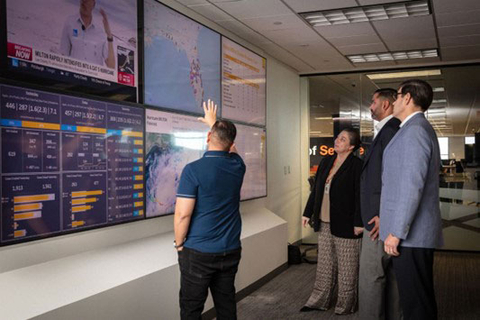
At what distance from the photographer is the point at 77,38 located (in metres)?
2.95

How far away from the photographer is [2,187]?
2.45m

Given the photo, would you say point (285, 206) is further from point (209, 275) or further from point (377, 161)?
point (209, 275)

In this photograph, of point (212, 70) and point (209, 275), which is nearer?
point (209, 275)

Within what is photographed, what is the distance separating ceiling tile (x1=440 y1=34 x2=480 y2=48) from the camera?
5328 millimetres

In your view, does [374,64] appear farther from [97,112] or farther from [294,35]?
[97,112]

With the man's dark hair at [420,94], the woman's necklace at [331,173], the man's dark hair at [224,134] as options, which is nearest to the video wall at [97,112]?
the man's dark hair at [224,134]

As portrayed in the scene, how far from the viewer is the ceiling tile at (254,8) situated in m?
4.08

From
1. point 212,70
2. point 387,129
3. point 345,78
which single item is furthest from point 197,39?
point 345,78

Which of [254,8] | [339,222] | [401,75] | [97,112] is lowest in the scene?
[339,222]

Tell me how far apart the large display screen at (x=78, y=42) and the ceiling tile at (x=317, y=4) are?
142 centimetres

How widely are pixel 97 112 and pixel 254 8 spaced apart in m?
1.85

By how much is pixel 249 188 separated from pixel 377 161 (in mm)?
2322

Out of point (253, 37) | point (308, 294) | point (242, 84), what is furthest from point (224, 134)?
point (253, 37)

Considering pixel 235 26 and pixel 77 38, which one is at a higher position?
pixel 235 26
